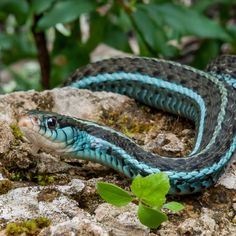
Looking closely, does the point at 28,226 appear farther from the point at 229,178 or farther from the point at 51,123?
the point at 229,178

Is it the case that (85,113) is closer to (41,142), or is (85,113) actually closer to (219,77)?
(41,142)

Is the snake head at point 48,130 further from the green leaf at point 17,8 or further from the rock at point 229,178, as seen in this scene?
the green leaf at point 17,8

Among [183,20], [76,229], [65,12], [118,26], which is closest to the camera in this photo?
[76,229]

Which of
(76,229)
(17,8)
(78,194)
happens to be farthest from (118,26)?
(76,229)

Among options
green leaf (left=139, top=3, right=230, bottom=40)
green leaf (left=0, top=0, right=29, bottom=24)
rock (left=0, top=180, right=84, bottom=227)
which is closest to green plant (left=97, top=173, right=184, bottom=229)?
rock (left=0, top=180, right=84, bottom=227)

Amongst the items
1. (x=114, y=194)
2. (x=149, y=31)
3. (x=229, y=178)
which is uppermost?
(x=149, y=31)

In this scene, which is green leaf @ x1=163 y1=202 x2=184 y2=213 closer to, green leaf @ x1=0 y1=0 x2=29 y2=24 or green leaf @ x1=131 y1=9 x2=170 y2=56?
green leaf @ x1=131 y1=9 x2=170 y2=56
